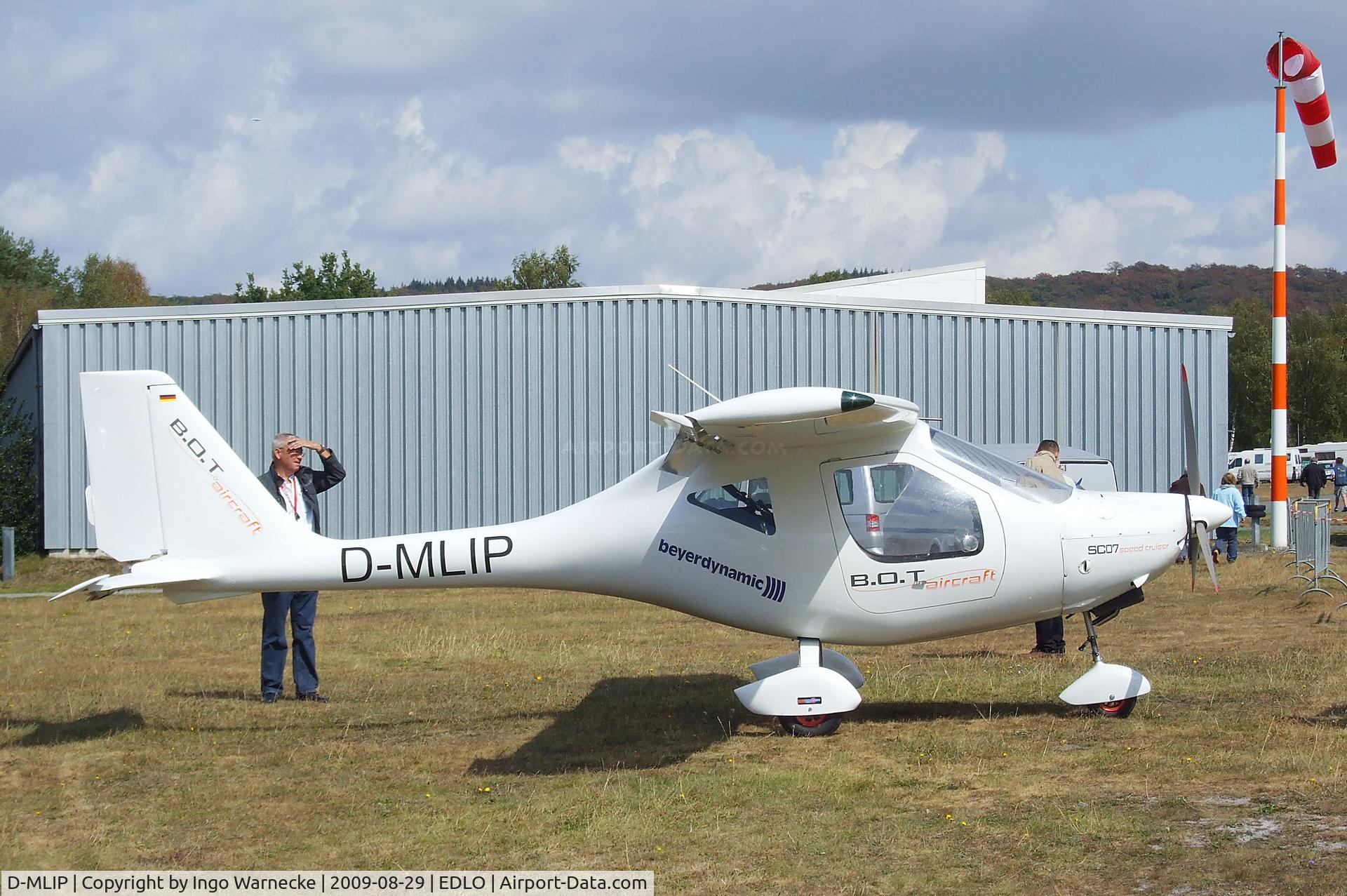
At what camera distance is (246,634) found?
1403 cm

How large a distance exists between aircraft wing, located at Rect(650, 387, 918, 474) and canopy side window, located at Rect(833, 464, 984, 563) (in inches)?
12.3

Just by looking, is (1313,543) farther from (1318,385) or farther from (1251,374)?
(1251,374)

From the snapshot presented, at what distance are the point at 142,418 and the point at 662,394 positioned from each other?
15268 mm

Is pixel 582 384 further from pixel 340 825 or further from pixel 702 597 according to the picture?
pixel 340 825

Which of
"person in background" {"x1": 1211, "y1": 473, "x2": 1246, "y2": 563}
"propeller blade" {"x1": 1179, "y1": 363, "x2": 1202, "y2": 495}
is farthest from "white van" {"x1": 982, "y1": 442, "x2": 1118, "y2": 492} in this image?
"propeller blade" {"x1": 1179, "y1": 363, "x2": 1202, "y2": 495}

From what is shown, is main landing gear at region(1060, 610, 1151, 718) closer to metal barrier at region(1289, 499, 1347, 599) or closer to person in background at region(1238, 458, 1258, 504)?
metal barrier at region(1289, 499, 1347, 599)

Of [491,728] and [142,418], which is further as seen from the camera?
[491,728]

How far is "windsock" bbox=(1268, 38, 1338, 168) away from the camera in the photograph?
21359mm

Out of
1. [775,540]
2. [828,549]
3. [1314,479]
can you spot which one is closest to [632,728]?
[775,540]

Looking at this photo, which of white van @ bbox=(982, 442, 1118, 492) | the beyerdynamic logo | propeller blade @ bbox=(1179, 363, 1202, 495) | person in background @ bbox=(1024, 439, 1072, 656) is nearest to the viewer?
the beyerdynamic logo

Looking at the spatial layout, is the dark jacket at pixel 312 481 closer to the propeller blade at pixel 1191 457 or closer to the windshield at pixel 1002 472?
the windshield at pixel 1002 472

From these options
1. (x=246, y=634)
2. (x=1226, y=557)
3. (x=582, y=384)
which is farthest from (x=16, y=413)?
(x=1226, y=557)

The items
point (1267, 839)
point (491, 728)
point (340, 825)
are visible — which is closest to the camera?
point (1267, 839)

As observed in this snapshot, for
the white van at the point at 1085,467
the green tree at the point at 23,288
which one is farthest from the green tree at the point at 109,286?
the white van at the point at 1085,467
